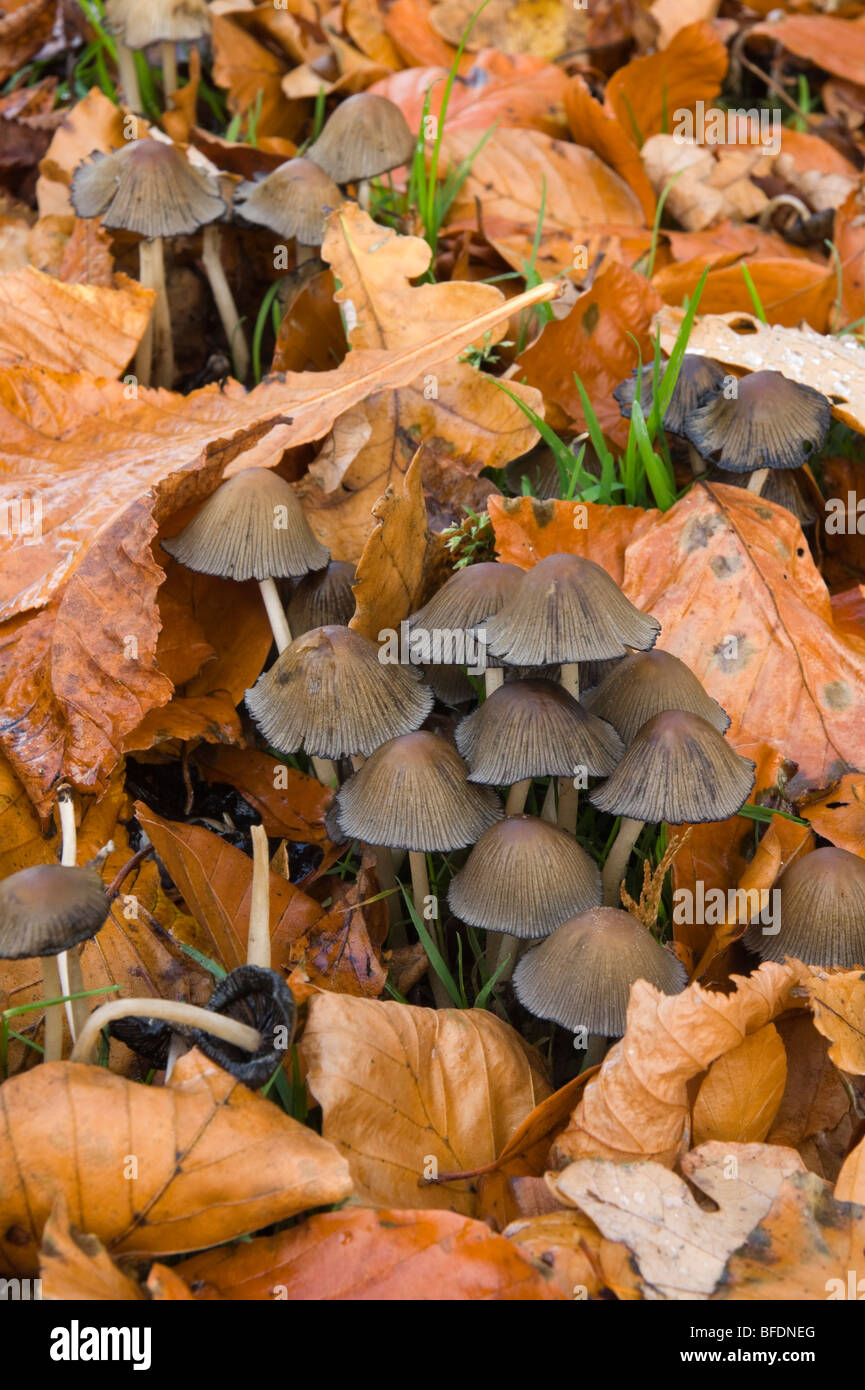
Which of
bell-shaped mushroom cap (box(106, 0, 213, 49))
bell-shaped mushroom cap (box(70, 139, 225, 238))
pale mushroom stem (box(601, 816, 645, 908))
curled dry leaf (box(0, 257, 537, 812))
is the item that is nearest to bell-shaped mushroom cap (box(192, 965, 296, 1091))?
curled dry leaf (box(0, 257, 537, 812))

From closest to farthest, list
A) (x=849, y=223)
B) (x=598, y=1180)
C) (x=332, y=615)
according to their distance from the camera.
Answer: (x=598, y=1180)
(x=332, y=615)
(x=849, y=223)

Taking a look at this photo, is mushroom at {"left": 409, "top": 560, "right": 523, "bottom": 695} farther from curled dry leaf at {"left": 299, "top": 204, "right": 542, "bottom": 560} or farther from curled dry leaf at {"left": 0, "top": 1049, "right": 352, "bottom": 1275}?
curled dry leaf at {"left": 0, "top": 1049, "right": 352, "bottom": 1275}

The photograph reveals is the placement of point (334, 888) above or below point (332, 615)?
below

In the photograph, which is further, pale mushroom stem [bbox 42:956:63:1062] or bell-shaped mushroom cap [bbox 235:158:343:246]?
bell-shaped mushroom cap [bbox 235:158:343:246]

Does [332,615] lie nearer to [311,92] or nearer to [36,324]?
[36,324]

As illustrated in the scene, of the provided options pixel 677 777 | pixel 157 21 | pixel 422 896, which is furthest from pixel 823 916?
pixel 157 21

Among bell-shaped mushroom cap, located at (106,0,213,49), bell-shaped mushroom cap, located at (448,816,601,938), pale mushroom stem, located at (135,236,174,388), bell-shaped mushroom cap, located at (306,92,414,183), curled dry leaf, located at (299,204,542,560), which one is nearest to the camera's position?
bell-shaped mushroom cap, located at (448,816,601,938)

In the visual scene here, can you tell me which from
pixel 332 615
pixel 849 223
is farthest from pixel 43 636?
pixel 849 223
